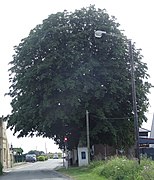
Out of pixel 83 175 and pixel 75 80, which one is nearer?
pixel 83 175

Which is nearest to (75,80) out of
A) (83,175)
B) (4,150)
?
(83,175)

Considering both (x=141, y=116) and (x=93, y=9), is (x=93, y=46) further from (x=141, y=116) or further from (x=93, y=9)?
(x=141, y=116)

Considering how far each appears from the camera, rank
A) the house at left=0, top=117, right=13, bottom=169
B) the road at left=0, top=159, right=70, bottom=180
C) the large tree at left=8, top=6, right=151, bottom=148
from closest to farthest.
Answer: the road at left=0, top=159, right=70, bottom=180 → the large tree at left=8, top=6, right=151, bottom=148 → the house at left=0, top=117, right=13, bottom=169

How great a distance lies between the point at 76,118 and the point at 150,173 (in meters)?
28.1

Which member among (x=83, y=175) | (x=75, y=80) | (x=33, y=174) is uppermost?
(x=75, y=80)

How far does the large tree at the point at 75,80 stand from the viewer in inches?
1815

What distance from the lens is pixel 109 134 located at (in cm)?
4950

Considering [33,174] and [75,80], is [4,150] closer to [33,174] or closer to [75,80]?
[75,80]

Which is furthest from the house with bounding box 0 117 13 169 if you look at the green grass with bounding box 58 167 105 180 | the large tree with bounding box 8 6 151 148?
the green grass with bounding box 58 167 105 180

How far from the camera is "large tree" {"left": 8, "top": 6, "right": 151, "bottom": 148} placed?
4609 cm

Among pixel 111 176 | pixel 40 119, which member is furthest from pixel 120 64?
pixel 111 176

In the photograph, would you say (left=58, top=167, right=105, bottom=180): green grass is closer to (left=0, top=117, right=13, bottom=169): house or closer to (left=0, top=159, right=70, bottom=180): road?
(left=0, top=159, right=70, bottom=180): road

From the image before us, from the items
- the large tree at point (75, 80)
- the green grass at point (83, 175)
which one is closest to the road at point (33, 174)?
the green grass at point (83, 175)

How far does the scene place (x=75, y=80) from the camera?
45.4 meters
